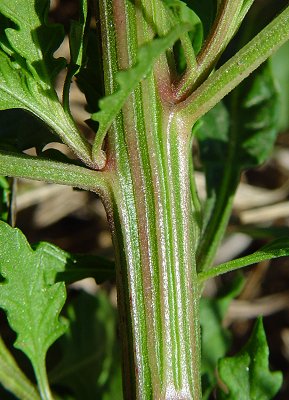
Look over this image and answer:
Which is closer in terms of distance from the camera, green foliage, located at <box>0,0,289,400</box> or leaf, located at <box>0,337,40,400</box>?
green foliage, located at <box>0,0,289,400</box>

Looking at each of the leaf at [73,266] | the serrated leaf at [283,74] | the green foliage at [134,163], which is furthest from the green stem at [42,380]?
the serrated leaf at [283,74]

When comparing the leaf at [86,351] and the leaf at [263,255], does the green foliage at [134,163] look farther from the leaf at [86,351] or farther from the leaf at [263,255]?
the leaf at [86,351]

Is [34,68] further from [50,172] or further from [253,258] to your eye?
[253,258]

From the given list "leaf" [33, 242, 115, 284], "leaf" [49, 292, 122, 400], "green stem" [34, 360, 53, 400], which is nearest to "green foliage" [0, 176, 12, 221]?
"leaf" [33, 242, 115, 284]

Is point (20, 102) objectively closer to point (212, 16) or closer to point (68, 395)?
point (212, 16)

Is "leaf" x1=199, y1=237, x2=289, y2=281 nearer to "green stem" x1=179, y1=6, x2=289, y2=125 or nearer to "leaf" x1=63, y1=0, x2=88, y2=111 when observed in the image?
"green stem" x1=179, y1=6, x2=289, y2=125

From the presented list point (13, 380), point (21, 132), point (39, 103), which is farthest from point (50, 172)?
point (13, 380)
